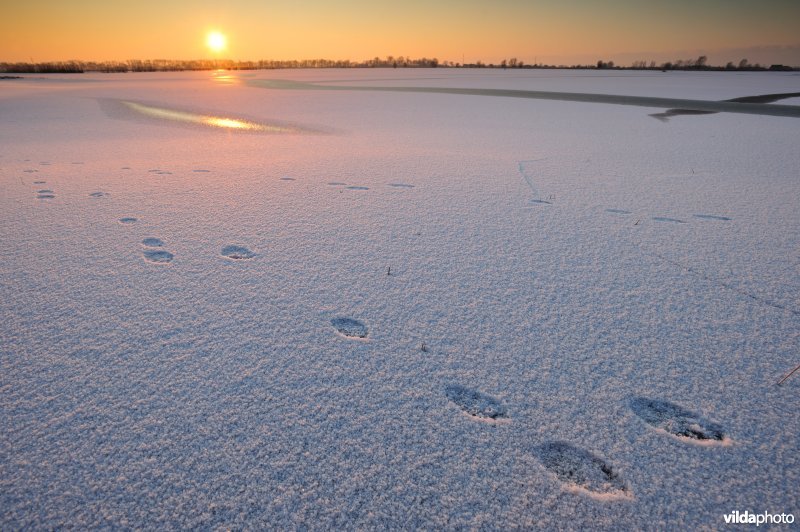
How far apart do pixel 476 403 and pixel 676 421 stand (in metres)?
0.47

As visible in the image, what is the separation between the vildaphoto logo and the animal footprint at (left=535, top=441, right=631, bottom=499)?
0.19 m

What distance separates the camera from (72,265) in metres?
1.64

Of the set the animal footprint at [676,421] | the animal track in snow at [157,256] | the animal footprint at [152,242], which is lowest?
the animal footprint at [676,421]

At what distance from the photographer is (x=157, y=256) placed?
1.73 metres

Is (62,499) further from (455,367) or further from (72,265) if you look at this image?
(72,265)

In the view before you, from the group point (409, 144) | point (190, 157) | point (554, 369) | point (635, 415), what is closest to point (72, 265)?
point (554, 369)

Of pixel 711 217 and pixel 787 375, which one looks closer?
pixel 787 375

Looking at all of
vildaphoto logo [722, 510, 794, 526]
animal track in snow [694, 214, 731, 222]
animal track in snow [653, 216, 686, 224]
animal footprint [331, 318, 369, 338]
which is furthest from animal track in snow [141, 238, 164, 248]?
animal track in snow [694, 214, 731, 222]

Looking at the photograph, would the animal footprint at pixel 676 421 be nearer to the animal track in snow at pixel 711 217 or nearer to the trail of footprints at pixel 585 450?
the trail of footprints at pixel 585 450

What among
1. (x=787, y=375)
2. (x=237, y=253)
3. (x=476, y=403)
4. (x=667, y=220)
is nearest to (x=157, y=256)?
(x=237, y=253)

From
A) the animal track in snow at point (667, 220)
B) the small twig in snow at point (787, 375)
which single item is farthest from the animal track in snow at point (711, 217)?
the small twig in snow at point (787, 375)

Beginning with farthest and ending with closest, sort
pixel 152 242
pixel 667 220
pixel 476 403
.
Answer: pixel 667 220
pixel 152 242
pixel 476 403

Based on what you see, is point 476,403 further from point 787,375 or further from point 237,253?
point 237,253

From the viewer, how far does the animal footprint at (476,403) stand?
97 centimetres
